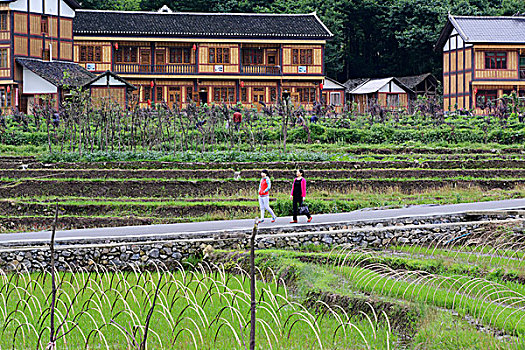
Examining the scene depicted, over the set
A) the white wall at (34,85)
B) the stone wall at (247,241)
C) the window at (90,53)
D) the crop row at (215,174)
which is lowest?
the stone wall at (247,241)

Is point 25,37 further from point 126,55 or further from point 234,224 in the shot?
point 234,224

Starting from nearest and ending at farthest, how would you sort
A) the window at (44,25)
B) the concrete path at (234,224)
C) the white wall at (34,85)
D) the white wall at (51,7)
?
the concrete path at (234,224)
the white wall at (34,85)
the white wall at (51,7)
the window at (44,25)

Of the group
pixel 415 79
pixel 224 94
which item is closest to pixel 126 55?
pixel 224 94

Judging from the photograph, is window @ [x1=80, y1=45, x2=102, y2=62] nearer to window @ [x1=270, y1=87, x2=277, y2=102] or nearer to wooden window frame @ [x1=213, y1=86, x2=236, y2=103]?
wooden window frame @ [x1=213, y1=86, x2=236, y2=103]

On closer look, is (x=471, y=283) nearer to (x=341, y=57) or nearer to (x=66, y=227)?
→ (x=66, y=227)

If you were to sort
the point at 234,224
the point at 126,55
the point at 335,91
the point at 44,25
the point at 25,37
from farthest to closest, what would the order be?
the point at 335,91, the point at 126,55, the point at 44,25, the point at 25,37, the point at 234,224

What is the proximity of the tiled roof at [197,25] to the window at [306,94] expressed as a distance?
3.57 metres

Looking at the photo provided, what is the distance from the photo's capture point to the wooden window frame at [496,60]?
163 ft

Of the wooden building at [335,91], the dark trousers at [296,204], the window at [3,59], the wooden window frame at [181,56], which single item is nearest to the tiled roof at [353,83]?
the wooden building at [335,91]

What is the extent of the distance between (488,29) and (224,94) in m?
17.4

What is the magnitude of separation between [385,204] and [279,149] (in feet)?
22.7

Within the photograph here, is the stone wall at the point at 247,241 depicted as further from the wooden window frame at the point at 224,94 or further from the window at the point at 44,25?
the wooden window frame at the point at 224,94

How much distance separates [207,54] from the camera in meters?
50.3

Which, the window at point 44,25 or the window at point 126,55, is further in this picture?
the window at point 126,55
